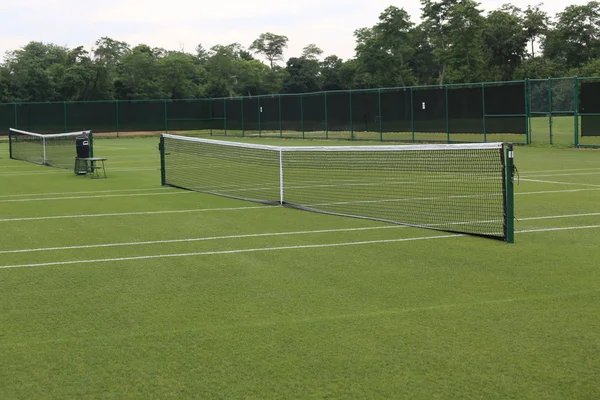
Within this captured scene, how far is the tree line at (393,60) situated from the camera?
71250 millimetres

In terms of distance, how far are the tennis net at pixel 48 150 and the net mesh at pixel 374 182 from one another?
10.5ft

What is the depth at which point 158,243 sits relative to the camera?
9.68 metres

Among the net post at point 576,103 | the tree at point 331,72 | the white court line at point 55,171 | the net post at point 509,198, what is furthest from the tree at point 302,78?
the net post at point 509,198

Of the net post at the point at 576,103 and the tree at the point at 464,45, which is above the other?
the tree at the point at 464,45

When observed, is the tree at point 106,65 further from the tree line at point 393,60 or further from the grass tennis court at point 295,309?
the grass tennis court at point 295,309

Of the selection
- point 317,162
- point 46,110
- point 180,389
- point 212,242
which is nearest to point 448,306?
point 180,389

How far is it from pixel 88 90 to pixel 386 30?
1352 inches

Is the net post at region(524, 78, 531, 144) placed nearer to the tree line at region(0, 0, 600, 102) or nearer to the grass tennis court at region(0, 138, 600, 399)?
the grass tennis court at region(0, 138, 600, 399)

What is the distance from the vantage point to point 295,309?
6.40 m

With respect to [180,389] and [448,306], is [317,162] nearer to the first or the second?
[448,306]

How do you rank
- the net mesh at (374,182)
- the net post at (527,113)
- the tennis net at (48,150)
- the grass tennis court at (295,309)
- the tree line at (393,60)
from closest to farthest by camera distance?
the grass tennis court at (295,309)
the net mesh at (374,182)
the tennis net at (48,150)
the net post at (527,113)
the tree line at (393,60)

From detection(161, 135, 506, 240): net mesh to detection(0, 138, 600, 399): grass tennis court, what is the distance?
0.80 m

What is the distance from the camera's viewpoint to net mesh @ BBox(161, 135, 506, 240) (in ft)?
37.1

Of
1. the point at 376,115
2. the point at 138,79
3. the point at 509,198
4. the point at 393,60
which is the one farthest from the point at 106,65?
the point at 509,198
